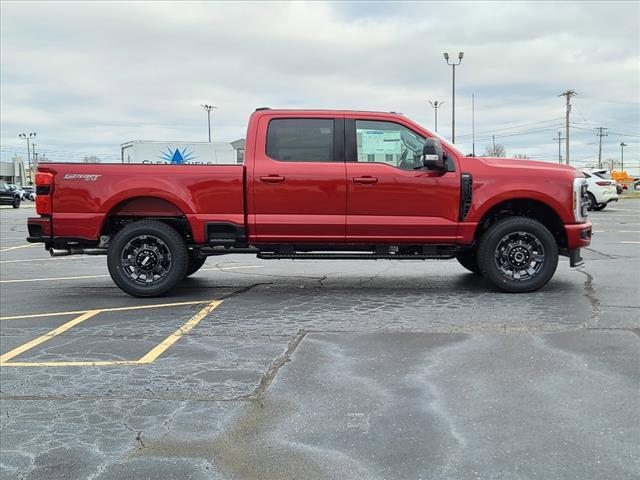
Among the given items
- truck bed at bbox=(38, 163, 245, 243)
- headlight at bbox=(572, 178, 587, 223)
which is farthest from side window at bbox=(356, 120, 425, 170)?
headlight at bbox=(572, 178, 587, 223)

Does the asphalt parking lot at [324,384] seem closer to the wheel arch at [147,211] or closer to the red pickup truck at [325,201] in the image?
the red pickup truck at [325,201]

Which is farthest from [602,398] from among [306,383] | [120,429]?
[120,429]

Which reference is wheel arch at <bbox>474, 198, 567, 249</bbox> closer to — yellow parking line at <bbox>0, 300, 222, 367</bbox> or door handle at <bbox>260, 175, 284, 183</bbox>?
door handle at <bbox>260, 175, 284, 183</bbox>

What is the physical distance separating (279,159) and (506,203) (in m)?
2.79

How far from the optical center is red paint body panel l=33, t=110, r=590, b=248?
22.4 feet

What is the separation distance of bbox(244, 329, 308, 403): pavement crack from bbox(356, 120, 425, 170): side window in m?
2.50

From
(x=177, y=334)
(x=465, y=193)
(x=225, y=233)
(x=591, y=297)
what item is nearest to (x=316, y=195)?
(x=225, y=233)

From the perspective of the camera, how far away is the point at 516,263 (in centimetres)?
704

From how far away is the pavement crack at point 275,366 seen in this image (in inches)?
155

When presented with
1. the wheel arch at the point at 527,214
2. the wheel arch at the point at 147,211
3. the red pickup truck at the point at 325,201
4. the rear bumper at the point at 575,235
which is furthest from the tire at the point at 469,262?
the wheel arch at the point at 147,211

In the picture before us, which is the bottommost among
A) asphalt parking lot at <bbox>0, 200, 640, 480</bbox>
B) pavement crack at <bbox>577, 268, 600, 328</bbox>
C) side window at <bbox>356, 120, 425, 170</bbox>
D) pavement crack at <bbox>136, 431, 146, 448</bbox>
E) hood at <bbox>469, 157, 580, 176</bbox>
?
pavement crack at <bbox>136, 431, 146, 448</bbox>

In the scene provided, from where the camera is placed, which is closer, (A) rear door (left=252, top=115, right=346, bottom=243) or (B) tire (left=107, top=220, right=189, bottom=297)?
(A) rear door (left=252, top=115, right=346, bottom=243)

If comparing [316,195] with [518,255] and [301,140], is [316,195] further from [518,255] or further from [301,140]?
Answer: [518,255]

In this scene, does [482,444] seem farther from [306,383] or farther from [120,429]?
[120,429]
